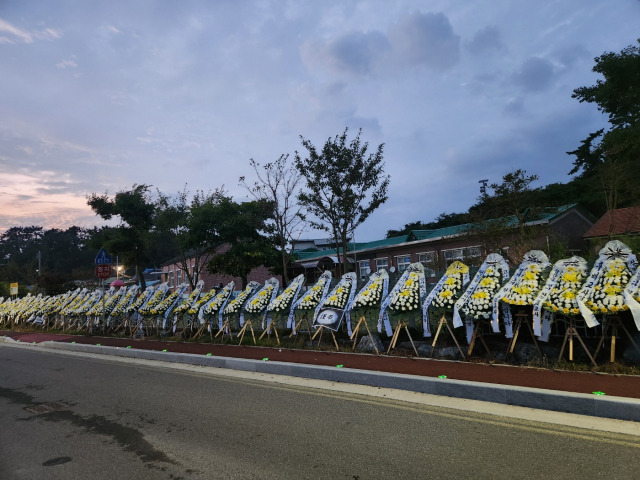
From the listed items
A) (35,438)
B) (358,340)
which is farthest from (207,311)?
(35,438)

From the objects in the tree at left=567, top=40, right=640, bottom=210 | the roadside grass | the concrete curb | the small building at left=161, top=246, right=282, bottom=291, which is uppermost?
the tree at left=567, top=40, right=640, bottom=210

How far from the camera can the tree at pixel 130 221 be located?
24531 mm

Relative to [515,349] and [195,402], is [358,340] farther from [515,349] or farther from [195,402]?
[195,402]

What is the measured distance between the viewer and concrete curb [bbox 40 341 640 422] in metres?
4.88

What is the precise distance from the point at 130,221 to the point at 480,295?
22.0m

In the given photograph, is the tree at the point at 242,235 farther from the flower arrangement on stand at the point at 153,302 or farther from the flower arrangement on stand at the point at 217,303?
the flower arrangement on stand at the point at 217,303

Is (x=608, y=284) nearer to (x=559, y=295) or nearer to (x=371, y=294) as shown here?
(x=559, y=295)

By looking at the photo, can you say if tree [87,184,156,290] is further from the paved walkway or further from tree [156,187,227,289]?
the paved walkway

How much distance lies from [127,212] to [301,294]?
1638 centimetres

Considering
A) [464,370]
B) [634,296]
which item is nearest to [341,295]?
[464,370]

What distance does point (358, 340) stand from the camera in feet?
35.4

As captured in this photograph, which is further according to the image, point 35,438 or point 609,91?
point 609,91

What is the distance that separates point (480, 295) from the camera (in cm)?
809

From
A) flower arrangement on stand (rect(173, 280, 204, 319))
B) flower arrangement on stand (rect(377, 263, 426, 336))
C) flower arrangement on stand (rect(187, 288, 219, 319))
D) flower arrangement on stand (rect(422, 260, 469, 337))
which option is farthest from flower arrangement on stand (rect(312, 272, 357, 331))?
flower arrangement on stand (rect(173, 280, 204, 319))
